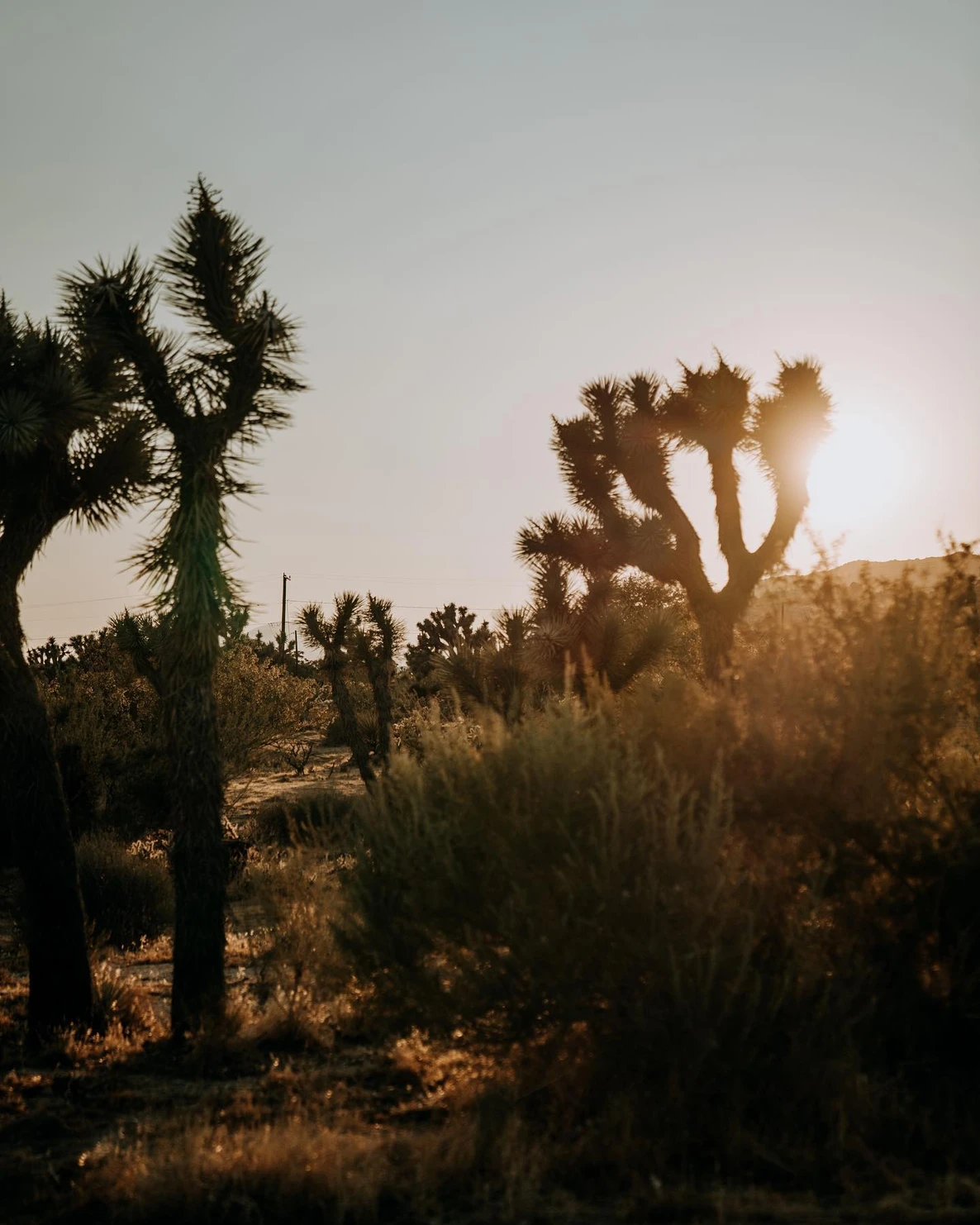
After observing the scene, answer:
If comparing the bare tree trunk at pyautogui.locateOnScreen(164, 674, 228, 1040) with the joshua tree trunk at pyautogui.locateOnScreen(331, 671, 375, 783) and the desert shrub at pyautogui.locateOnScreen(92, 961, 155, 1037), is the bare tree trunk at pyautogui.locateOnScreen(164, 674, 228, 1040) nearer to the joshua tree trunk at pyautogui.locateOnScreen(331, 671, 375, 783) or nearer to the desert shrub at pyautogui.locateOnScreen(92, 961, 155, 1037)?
the desert shrub at pyautogui.locateOnScreen(92, 961, 155, 1037)

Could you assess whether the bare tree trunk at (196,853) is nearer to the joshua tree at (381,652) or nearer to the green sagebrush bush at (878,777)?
the green sagebrush bush at (878,777)

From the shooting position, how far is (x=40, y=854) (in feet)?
33.3

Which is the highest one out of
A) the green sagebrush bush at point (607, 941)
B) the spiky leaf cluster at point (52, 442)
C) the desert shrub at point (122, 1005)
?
the spiky leaf cluster at point (52, 442)

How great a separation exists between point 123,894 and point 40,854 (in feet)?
23.4

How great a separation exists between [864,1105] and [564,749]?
271 cm

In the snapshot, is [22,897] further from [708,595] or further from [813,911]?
[708,595]

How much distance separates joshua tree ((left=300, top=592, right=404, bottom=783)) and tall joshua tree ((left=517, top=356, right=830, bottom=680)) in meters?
11.7

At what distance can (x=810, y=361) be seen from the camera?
17.6 metres

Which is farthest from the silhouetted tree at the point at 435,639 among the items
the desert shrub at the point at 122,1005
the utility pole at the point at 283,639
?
the desert shrub at the point at 122,1005

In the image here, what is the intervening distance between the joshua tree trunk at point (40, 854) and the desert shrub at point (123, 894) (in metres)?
5.72

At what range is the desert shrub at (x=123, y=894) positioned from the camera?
16.2 metres

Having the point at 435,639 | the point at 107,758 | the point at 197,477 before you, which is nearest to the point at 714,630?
the point at 197,477

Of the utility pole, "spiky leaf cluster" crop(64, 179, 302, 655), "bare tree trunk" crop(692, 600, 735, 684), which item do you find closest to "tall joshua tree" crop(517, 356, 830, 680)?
"bare tree trunk" crop(692, 600, 735, 684)

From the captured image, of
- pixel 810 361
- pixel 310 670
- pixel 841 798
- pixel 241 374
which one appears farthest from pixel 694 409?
pixel 310 670
